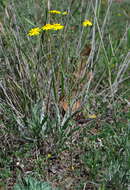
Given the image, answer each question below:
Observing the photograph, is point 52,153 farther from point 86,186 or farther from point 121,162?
point 121,162

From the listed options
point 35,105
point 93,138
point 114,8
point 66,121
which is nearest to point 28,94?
A: point 35,105

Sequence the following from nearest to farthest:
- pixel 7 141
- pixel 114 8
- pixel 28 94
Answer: pixel 7 141, pixel 28 94, pixel 114 8

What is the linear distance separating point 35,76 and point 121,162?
32.6 inches

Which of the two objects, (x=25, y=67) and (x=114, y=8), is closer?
(x=25, y=67)

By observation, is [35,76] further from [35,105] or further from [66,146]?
[66,146]

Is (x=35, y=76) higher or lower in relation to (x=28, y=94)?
higher

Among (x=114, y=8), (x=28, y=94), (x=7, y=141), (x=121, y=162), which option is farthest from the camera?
(x=114, y=8)

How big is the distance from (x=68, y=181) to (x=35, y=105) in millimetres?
551

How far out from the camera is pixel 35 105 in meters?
2.06

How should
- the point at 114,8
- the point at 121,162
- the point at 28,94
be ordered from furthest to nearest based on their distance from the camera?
the point at 114,8 < the point at 28,94 < the point at 121,162

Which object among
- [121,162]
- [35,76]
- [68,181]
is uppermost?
[35,76]

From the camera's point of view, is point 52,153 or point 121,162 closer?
point 121,162

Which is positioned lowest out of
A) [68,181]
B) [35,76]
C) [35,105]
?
[68,181]

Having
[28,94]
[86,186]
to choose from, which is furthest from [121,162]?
[28,94]
